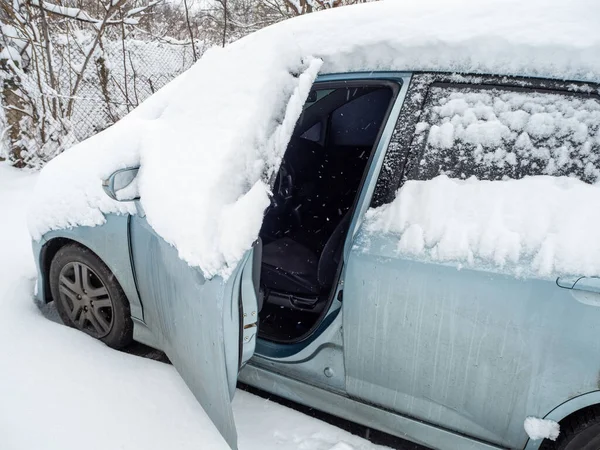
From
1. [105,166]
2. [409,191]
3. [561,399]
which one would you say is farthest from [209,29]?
[561,399]

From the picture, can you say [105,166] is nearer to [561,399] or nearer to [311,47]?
[311,47]

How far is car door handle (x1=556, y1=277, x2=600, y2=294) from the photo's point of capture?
3.97ft

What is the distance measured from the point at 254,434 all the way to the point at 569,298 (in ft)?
4.29

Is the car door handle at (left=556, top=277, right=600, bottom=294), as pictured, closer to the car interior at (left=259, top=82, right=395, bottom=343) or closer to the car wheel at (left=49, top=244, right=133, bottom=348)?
the car interior at (left=259, top=82, right=395, bottom=343)

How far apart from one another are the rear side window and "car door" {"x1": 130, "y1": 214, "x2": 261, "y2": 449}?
2.52ft

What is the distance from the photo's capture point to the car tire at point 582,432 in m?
1.32

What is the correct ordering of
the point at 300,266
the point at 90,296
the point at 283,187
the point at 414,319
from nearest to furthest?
the point at 414,319 → the point at 90,296 → the point at 300,266 → the point at 283,187

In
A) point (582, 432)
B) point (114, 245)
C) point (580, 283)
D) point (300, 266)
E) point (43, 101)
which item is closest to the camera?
point (580, 283)

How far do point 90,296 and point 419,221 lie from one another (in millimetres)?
1767

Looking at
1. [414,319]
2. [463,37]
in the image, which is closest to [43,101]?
[463,37]

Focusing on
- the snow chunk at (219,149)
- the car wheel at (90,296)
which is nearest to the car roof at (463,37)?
the snow chunk at (219,149)

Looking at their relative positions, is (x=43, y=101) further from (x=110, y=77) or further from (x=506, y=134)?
(x=506, y=134)

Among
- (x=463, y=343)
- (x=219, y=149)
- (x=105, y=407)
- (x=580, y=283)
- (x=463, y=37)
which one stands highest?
(x=463, y=37)

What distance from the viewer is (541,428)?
53.3 inches
